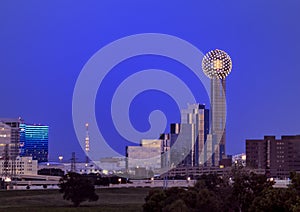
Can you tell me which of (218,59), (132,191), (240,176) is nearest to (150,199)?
(240,176)

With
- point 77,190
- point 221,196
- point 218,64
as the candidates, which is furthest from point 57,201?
point 218,64

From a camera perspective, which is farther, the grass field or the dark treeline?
the grass field

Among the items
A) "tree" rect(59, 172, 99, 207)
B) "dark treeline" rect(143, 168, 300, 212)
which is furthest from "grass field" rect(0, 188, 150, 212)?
"dark treeline" rect(143, 168, 300, 212)

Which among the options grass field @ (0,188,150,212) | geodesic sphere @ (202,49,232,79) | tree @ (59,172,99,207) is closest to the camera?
grass field @ (0,188,150,212)

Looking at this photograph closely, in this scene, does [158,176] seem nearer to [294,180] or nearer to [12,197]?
[12,197]

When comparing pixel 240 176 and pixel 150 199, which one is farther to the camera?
pixel 150 199

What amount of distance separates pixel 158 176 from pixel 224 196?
6001 inches

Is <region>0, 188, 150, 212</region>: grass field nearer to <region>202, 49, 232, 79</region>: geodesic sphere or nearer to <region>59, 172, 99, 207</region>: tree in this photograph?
<region>59, 172, 99, 207</region>: tree

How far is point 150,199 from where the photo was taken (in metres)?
49.1

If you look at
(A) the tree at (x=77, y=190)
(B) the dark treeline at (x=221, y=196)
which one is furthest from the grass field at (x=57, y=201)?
(B) the dark treeline at (x=221, y=196)

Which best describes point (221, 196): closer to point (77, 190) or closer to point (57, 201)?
point (77, 190)

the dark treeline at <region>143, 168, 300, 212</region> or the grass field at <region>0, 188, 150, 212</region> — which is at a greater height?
the dark treeline at <region>143, 168, 300, 212</region>

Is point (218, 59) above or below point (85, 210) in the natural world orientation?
above

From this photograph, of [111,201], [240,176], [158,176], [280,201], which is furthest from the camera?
[158,176]
